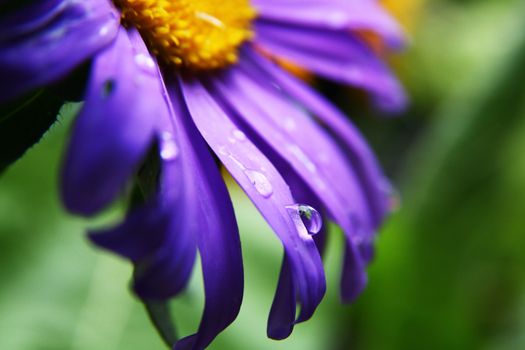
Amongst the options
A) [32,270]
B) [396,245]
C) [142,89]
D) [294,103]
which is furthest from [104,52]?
[396,245]

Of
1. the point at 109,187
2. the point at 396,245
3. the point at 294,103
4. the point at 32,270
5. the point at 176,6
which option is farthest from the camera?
the point at 396,245

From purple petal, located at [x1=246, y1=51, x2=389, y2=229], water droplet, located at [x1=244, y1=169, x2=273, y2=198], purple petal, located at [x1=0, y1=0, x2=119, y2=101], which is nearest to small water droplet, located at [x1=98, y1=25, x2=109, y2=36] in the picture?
purple petal, located at [x1=0, y1=0, x2=119, y2=101]

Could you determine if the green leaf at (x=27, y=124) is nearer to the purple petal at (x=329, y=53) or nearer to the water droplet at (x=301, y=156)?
the water droplet at (x=301, y=156)

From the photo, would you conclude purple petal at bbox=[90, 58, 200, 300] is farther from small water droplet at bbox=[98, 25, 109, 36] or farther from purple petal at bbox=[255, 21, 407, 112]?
purple petal at bbox=[255, 21, 407, 112]

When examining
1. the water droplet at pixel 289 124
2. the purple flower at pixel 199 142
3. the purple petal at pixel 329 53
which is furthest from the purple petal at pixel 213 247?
the purple petal at pixel 329 53

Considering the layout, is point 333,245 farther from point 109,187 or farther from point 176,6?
point 109,187

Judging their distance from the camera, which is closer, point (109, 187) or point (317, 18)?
point (109, 187)

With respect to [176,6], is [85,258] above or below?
below

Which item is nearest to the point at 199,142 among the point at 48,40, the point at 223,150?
the point at 223,150
